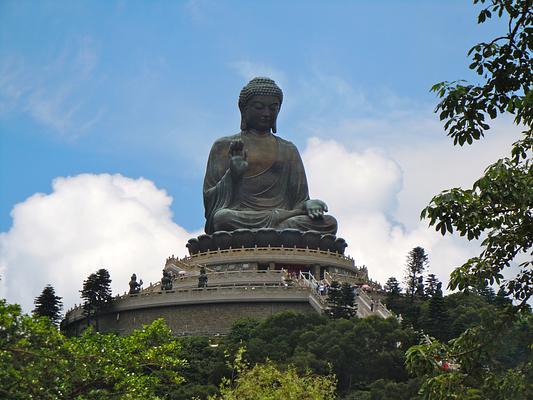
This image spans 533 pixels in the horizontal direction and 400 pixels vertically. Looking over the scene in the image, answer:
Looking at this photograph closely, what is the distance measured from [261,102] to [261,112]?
1.49ft

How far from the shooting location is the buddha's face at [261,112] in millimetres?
41750

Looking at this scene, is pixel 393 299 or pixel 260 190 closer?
pixel 393 299

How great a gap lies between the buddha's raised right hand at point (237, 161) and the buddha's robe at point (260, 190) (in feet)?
1.04

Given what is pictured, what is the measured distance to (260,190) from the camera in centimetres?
4156

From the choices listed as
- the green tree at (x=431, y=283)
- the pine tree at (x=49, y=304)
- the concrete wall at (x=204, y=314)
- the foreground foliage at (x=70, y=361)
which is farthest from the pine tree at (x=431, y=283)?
the foreground foliage at (x=70, y=361)

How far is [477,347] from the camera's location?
8.73 metres

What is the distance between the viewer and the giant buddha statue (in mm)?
39531

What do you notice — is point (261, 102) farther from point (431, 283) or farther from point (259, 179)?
point (431, 283)

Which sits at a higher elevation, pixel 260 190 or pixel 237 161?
pixel 237 161

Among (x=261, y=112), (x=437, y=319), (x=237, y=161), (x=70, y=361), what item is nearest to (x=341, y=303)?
(x=437, y=319)

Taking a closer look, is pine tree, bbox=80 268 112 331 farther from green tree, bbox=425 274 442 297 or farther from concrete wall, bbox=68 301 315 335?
green tree, bbox=425 274 442 297

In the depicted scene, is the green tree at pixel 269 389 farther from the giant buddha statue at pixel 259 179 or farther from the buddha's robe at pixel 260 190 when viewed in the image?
the giant buddha statue at pixel 259 179

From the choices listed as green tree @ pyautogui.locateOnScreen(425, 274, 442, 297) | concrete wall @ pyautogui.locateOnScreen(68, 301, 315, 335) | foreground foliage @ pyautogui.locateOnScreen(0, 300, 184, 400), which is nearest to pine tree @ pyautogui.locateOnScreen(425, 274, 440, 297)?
green tree @ pyautogui.locateOnScreen(425, 274, 442, 297)

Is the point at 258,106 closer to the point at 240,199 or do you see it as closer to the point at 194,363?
the point at 240,199
